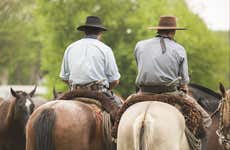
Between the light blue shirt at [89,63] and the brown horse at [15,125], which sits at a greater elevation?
the light blue shirt at [89,63]

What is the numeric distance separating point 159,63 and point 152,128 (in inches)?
52.9

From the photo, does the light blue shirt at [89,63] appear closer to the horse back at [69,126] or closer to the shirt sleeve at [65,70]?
the shirt sleeve at [65,70]

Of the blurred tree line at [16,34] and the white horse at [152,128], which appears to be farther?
the blurred tree line at [16,34]

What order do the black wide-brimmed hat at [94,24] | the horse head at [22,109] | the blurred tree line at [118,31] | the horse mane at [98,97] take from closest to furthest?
the horse mane at [98,97] → the black wide-brimmed hat at [94,24] → the horse head at [22,109] → the blurred tree line at [118,31]

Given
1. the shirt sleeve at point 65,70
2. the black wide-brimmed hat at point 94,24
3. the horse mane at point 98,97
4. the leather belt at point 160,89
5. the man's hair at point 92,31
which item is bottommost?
the horse mane at point 98,97

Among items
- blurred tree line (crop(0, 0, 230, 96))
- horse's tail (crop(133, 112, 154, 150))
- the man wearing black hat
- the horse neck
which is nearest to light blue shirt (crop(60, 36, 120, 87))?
the man wearing black hat

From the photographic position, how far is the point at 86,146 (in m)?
11.7

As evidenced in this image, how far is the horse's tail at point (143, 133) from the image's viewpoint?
1050 centimetres

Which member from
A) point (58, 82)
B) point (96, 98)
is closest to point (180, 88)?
point (96, 98)

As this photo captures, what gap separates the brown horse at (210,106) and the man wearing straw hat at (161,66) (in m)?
1.45

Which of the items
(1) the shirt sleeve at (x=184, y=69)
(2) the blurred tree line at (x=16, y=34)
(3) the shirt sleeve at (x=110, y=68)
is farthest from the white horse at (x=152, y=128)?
(2) the blurred tree line at (x=16, y=34)

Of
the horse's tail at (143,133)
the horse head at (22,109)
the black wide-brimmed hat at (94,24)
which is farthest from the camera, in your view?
the horse head at (22,109)

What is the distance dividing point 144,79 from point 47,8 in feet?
63.8

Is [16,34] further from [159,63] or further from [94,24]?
[159,63]
